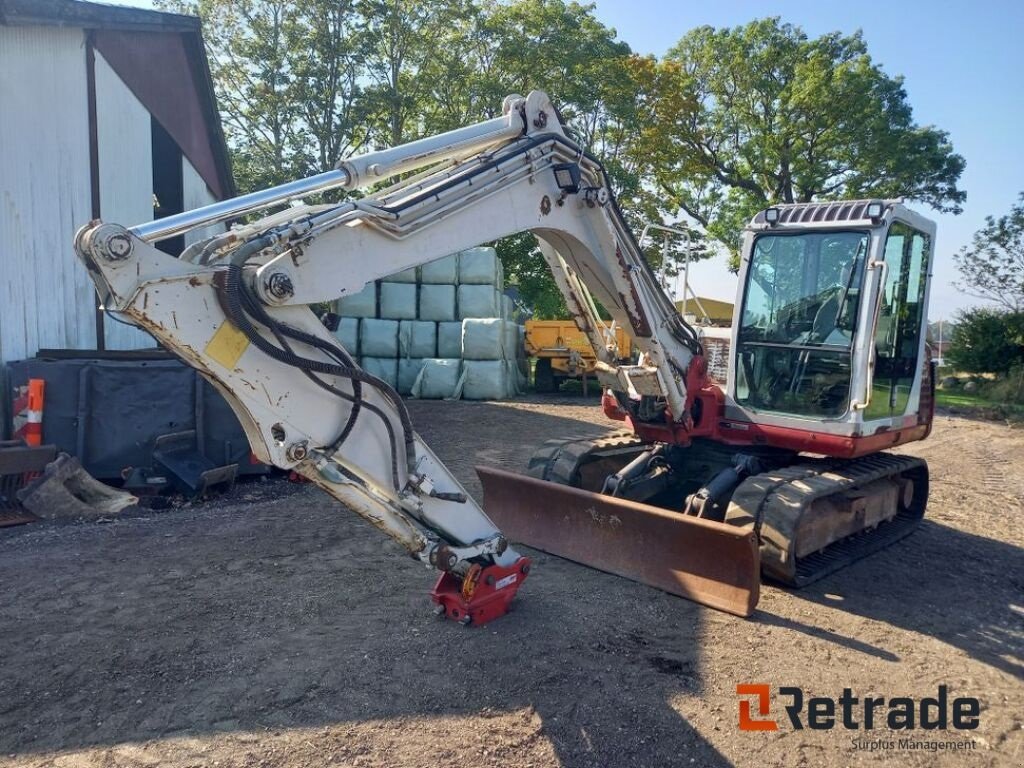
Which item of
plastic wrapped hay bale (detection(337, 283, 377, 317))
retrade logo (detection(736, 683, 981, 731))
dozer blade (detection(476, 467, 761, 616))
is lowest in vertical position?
retrade logo (detection(736, 683, 981, 731))

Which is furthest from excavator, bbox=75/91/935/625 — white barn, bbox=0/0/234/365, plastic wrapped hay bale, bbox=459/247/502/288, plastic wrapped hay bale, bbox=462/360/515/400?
plastic wrapped hay bale, bbox=459/247/502/288

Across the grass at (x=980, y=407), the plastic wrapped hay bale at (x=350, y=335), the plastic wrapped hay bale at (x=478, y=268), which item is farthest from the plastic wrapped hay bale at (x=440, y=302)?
the grass at (x=980, y=407)

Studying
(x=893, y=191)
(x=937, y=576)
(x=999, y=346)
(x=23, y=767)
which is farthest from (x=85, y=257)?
(x=999, y=346)

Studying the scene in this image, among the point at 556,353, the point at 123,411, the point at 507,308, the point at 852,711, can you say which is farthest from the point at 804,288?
the point at 507,308

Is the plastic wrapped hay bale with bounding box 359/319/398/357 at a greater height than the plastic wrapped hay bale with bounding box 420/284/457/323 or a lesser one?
lesser

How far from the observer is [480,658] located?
4.26 m

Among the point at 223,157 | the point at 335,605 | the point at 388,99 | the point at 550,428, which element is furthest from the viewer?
the point at 388,99

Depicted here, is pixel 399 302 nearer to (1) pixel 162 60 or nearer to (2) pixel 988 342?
(1) pixel 162 60

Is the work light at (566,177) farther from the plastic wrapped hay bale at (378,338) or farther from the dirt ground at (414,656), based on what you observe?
the plastic wrapped hay bale at (378,338)

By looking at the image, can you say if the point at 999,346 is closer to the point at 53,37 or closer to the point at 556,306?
the point at 556,306

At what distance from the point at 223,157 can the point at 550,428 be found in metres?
8.30

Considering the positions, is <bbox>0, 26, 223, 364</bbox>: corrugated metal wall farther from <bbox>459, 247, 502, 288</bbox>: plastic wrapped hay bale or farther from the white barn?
<bbox>459, 247, 502, 288</bbox>: plastic wrapped hay bale

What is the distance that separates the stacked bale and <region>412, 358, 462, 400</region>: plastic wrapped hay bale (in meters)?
0.02

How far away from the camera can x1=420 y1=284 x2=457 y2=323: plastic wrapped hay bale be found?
55.2 ft
